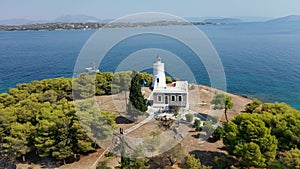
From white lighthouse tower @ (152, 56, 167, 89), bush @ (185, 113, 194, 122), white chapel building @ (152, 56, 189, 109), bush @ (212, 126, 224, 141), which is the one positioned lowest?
bush @ (212, 126, 224, 141)

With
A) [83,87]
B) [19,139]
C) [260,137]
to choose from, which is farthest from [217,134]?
[83,87]

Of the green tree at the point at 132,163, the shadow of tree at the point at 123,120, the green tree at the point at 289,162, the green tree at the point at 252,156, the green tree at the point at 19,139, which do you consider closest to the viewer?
the green tree at the point at 289,162

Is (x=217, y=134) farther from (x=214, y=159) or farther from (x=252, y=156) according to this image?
(x=252, y=156)

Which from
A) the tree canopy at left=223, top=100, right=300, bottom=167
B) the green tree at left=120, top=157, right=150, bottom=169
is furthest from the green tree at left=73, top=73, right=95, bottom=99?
the tree canopy at left=223, top=100, right=300, bottom=167

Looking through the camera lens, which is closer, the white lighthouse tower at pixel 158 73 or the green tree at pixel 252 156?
the green tree at pixel 252 156

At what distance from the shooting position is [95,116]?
21.7 metres

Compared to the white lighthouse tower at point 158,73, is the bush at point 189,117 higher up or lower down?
lower down

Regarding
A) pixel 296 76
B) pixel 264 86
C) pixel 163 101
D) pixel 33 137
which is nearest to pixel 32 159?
pixel 33 137

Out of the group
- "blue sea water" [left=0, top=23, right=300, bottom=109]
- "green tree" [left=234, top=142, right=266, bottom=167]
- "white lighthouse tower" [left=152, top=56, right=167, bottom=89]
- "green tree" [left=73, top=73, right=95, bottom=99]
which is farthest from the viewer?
"blue sea water" [left=0, top=23, right=300, bottom=109]

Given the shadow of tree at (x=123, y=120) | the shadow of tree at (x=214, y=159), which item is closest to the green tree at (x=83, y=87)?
the shadow of tree at (x=123, y=120)

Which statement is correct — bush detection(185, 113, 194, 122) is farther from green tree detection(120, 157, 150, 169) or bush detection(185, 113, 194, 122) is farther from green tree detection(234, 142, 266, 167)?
green tree detection(120, 157, 150, 169)

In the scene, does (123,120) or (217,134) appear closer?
(217,134)

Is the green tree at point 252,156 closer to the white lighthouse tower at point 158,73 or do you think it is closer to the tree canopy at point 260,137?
the tree canopy at point 260,137

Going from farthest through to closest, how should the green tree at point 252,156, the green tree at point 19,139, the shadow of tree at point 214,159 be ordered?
the green tree at point 19,139, the shadow of tree at point 214,159, the green tree at point 252,156
